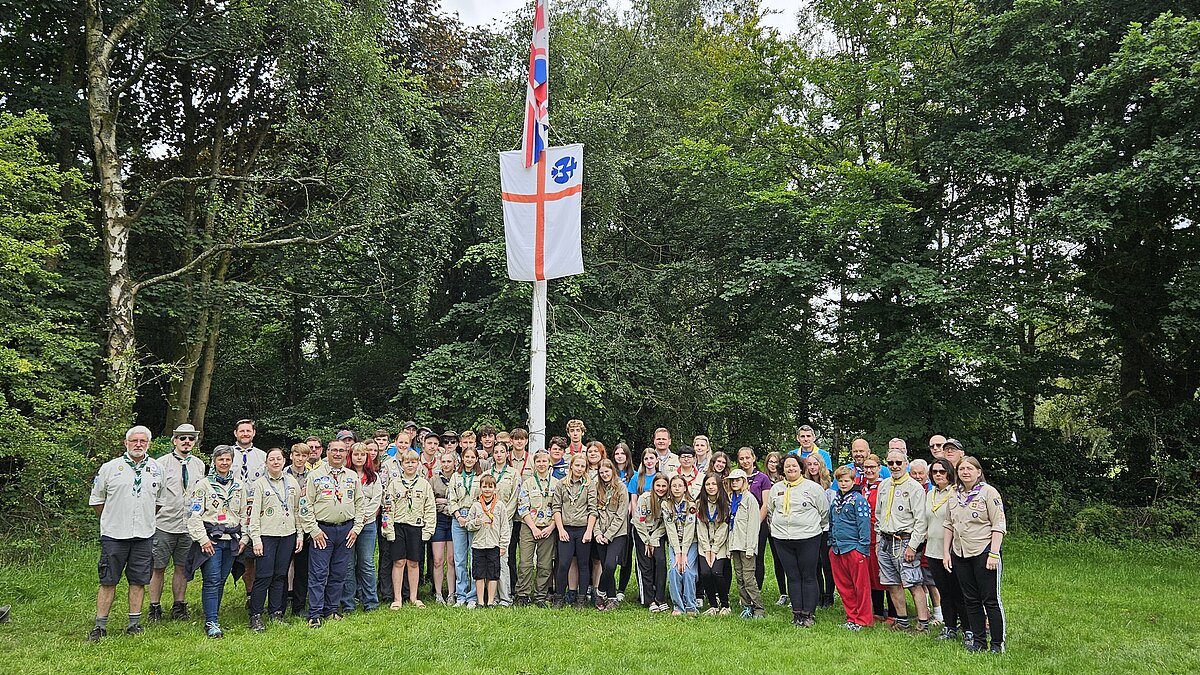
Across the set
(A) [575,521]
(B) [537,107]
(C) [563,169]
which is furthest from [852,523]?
(B) [537,107]

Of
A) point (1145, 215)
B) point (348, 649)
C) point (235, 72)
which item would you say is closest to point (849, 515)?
point (348, 649)

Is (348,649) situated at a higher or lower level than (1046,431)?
lower

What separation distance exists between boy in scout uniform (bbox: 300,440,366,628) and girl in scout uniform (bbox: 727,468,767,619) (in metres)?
3.54

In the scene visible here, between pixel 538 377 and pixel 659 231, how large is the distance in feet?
31.1

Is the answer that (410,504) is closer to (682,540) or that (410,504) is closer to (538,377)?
(538,377)

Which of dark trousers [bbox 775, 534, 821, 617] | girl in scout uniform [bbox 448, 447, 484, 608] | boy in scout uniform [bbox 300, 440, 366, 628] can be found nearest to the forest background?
boy in scout uniform [bbox 300, 440, 366, 628]

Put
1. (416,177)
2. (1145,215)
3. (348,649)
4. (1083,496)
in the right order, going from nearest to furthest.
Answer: (348,649) → (1145,215) → (1083,496) → (416,177)

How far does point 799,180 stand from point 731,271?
231 cm

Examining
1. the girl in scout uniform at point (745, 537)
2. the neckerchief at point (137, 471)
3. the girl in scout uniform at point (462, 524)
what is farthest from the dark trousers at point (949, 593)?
the neckerchief at point (137, 471)

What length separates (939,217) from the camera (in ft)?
48.4

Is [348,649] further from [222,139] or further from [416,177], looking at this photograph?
[222,139]

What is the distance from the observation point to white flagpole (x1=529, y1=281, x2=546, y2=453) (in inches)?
337

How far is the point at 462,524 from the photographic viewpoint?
7543 millimetres

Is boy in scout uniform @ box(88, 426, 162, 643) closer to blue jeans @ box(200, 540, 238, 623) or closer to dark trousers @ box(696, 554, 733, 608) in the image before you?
blue jeans @ box(200, 540, 238, 623)
